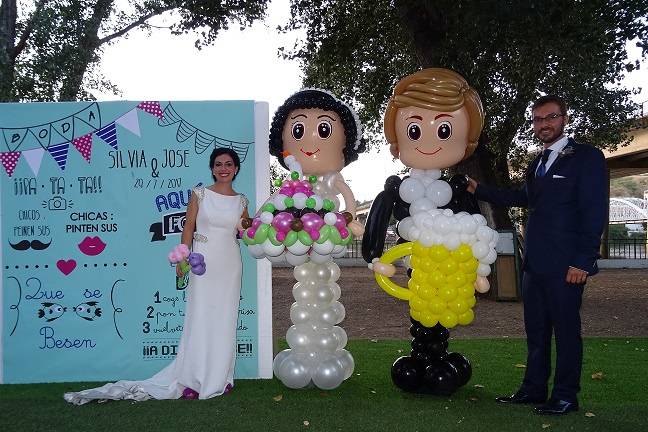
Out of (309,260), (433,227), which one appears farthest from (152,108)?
(433,227)

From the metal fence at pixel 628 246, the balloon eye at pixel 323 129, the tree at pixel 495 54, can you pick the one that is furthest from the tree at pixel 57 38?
the metal fence at pixel 628 246

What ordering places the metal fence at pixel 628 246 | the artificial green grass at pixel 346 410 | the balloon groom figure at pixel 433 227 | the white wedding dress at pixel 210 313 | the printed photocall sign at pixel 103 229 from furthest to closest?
the metal fence at pixel 628 246 → the printed photocall sign at pixel 103 229 → the white wedding dress at pixel 210 313 → the balloon groom figure at pixel 433 227 → the artificial green grass at pixel 346 410

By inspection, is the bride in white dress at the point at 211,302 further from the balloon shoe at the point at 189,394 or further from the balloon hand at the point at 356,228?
the balloon hand at the point at 356,228

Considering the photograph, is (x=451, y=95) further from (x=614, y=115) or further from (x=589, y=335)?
(x=614, y=115)

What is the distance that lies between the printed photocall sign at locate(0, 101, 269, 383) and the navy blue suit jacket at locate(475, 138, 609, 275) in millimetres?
2140

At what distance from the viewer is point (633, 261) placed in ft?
63.2

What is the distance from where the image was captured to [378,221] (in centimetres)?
424

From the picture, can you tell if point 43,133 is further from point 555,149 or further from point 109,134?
point 555,149

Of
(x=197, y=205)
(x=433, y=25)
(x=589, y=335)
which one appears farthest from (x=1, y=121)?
(x=589, y=335)

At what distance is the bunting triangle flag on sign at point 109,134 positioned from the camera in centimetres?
486

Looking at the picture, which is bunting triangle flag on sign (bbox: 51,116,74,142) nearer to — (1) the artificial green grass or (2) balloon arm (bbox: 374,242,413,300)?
(1) the artificial green grass

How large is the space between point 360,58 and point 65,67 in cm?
477

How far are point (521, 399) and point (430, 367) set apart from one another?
620mm

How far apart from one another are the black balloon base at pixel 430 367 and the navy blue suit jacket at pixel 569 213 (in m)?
0.80
